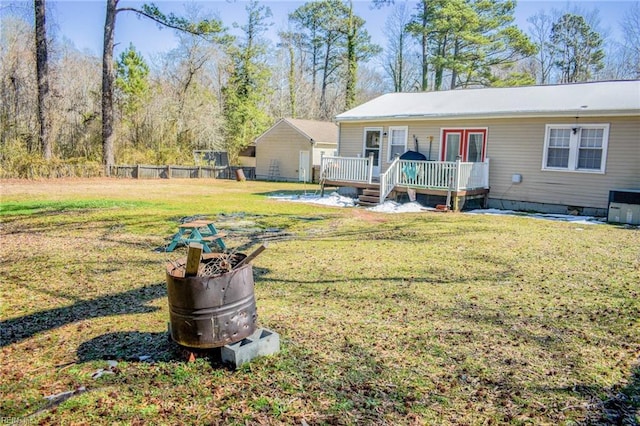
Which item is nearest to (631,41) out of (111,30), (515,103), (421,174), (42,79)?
(515,103)

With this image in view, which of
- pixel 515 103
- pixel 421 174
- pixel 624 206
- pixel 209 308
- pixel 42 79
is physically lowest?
pixel 209 308

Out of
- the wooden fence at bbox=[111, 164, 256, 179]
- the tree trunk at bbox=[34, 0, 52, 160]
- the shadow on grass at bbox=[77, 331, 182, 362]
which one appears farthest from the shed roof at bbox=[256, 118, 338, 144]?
the shadow on grass at bbox=[77, 331, 182, 362]

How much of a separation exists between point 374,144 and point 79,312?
13825 mm

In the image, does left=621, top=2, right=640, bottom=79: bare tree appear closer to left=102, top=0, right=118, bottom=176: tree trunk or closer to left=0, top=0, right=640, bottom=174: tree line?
left=0, top=0, right=640, bottom=174: tree line

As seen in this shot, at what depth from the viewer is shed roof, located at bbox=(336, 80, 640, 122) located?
12125 millimetres

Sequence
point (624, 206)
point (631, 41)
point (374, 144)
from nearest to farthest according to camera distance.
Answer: point (624, 206)
point (374, 144)
point (631, 41)

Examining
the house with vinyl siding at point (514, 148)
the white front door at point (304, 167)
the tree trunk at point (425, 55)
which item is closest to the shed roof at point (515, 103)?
the house with vinyl siding at point (514, 148)

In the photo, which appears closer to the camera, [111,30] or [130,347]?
[130,347]

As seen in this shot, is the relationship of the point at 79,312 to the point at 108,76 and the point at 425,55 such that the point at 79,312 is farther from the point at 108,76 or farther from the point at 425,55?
the point at 425,55

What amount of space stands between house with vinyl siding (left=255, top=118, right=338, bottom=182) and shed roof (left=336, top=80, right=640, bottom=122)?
7.40 m

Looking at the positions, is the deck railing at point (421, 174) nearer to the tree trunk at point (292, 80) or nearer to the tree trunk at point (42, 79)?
the tree trunk at point (42, 79)

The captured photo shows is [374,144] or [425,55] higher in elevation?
[425,55]

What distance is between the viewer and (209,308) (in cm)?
318

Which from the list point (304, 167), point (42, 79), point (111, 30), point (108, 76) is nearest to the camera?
point (42, 79)
